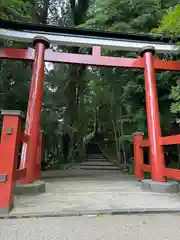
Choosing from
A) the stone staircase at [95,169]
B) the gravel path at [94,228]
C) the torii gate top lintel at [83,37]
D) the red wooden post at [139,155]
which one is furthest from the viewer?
the stone staircase at [95,169]

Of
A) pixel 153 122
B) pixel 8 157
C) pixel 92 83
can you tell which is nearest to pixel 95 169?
pixel 153 122

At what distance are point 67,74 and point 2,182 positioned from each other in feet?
27.1

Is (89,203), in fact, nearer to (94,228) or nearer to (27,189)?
(94,228)

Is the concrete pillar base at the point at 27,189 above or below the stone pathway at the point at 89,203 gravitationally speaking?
above

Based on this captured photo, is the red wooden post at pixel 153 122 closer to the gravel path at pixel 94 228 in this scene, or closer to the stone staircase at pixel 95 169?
the gravel path at pixel 94 228

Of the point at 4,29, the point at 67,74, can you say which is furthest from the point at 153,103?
the point at 67,74

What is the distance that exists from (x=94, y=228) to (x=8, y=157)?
4.22 ft

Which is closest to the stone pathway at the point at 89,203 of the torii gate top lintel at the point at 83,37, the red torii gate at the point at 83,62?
the red torii gate at the point at 83,62

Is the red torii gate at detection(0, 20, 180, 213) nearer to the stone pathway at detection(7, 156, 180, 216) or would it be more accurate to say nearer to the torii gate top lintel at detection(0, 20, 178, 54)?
the torii gate top lintel at detection(0, 20, 178, 54)

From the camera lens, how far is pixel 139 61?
4.88 metres

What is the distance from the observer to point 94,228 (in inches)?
78.9

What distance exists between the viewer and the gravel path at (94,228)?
1.83m

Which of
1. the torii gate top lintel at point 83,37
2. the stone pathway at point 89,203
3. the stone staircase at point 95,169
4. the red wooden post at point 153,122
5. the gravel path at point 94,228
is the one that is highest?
the torii gate top lintel at point 83,37

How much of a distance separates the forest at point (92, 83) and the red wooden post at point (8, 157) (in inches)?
103
